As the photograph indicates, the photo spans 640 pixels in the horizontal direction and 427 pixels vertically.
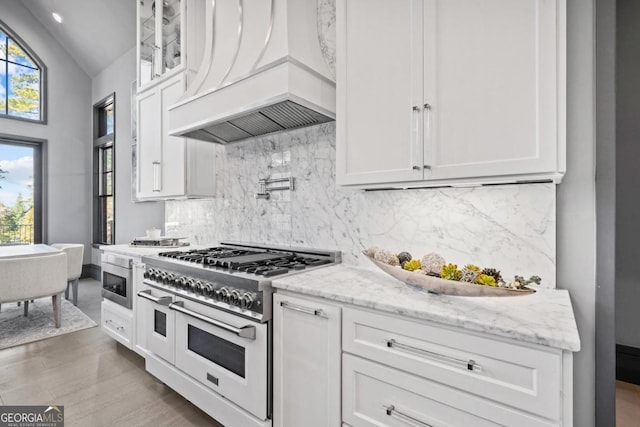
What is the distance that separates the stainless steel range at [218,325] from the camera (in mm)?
1612

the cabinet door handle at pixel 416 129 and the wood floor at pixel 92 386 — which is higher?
the cabinet door handle at pixel 416 129

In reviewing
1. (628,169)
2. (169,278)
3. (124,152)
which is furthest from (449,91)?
(124,152)

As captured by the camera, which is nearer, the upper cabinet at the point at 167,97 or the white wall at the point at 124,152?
the upper cabinet at the point at 167,97

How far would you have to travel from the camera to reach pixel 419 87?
4.72ft

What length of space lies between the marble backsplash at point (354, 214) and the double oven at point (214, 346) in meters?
0.81

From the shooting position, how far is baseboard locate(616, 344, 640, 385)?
2182mm

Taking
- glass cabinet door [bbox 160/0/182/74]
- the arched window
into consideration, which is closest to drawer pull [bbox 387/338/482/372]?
glass cabinet door [bbox 160/0/182/74]

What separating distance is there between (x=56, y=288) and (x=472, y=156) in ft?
14.0

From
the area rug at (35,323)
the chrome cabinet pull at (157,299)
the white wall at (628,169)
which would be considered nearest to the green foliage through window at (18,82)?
the area rug at (35,323)

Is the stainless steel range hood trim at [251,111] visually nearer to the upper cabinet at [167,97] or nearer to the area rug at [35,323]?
the upper cabinet at [167,97]

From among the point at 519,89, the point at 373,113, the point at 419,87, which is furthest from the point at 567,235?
the point at 373,113

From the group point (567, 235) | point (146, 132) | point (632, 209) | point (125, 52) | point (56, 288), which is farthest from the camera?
point (125, 52)

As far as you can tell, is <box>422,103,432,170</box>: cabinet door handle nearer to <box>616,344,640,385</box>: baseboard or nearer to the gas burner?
the gas burner

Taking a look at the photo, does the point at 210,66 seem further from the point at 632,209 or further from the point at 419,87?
the point at 632,209
